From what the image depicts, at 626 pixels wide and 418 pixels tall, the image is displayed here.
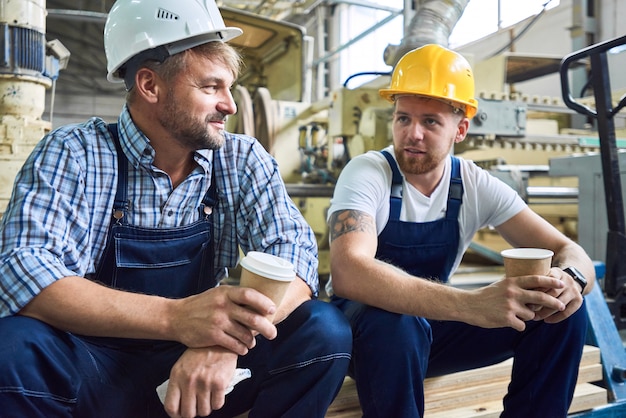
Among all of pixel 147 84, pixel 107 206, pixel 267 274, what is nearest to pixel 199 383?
pixel 267 274

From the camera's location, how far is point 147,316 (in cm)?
117

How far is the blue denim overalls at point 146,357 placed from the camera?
43.9 inches

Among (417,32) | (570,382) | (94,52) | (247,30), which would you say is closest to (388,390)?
(570,382)

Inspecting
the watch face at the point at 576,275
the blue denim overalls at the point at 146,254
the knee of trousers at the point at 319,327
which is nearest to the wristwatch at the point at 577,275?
the watch face at the point at 576,275

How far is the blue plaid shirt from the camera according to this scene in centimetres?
119

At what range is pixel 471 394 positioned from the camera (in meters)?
1.83

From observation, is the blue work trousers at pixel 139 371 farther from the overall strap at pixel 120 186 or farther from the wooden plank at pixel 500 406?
the wooden plank at pixel 500 406

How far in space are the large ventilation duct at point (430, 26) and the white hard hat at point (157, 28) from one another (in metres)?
1.84

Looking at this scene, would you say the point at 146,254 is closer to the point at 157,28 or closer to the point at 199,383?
the point at 199,383

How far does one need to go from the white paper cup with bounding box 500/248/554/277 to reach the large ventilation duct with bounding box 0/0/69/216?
196 centimetres

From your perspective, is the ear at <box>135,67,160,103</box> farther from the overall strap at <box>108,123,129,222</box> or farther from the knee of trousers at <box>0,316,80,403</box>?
the knee of trousers at <box>0,316,80,403</box>

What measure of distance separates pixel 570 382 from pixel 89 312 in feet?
4.18

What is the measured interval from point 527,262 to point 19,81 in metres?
2.16

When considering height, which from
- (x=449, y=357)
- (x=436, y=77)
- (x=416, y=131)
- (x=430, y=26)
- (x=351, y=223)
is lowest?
(x=449, y=357)
